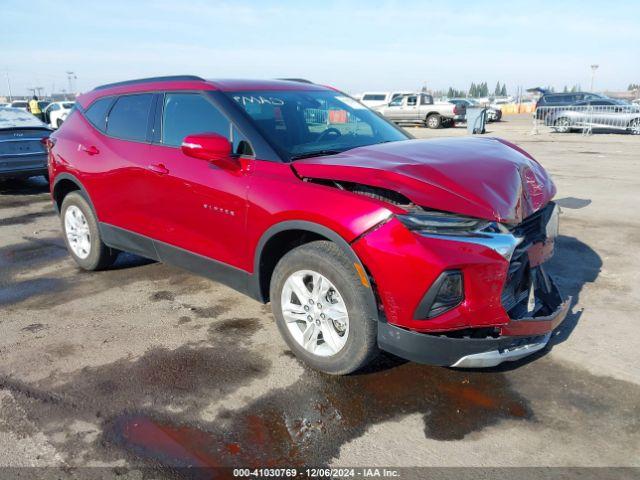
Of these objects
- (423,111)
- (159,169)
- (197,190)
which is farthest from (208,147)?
(423,111)

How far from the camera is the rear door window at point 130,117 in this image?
4.39 meters

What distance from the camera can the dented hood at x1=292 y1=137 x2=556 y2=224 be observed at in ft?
9.24

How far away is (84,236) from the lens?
527 cm

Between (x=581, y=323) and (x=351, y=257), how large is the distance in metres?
2.14

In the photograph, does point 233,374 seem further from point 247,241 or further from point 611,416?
point 611,416

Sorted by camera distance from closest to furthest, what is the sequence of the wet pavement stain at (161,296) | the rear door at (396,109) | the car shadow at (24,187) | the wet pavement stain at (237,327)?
the wet pavement stain at (237,327), the wet pavement stain at (161,296), the car shadow at (24,187), the rear door at (396,109)

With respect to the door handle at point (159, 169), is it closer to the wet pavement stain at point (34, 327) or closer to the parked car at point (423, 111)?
the wet pavement stain at point (34, 327)

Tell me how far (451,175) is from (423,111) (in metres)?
25.8

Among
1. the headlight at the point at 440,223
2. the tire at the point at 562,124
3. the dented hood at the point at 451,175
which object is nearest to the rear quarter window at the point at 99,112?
the dented hood at the point at 451,175

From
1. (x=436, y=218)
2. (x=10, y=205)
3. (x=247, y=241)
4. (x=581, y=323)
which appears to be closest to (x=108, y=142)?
(x=247, y=241)

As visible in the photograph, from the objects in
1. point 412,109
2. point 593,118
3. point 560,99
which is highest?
point 560,99

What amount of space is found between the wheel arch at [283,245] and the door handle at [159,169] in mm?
1121

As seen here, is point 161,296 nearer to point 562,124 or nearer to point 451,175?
point 451,175

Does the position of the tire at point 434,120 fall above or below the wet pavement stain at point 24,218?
above
